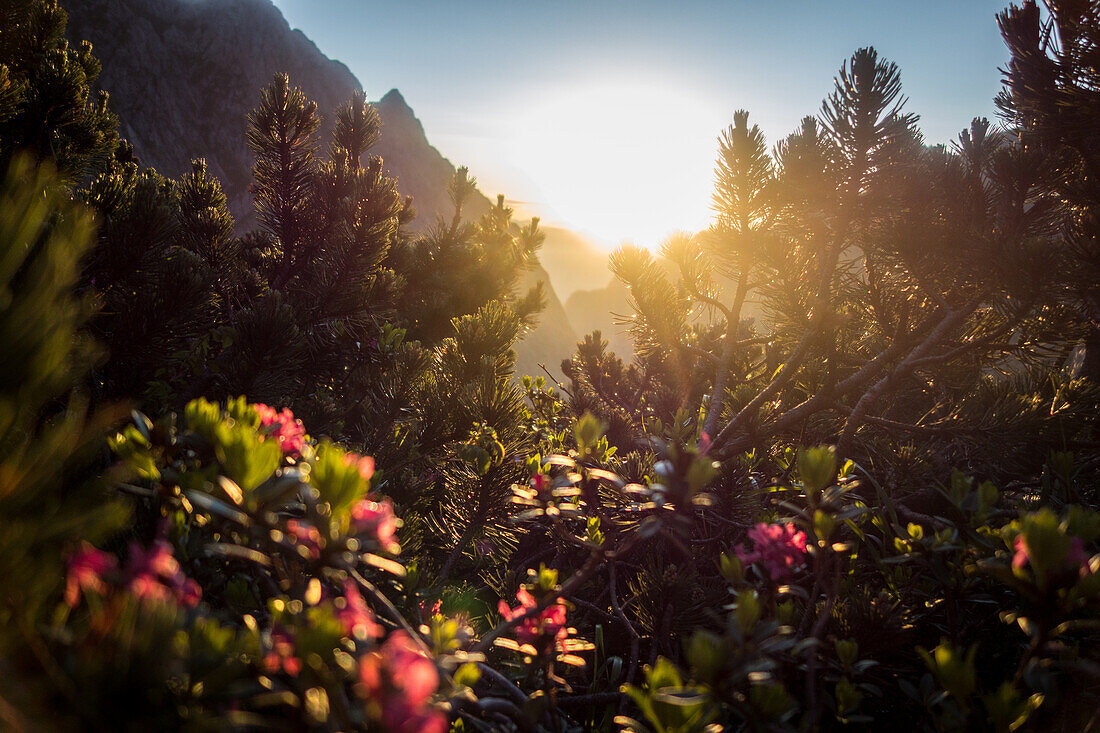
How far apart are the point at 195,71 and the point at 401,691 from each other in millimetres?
36242

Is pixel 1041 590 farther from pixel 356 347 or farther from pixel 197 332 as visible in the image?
pixel 356 347

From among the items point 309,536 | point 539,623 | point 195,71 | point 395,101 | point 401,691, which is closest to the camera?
point 401,691

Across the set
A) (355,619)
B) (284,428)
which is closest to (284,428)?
(284,428)

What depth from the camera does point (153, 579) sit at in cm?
56

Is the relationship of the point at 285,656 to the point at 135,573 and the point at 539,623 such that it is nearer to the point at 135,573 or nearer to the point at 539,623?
the point at 135,573

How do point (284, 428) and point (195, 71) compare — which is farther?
point (195, 71)

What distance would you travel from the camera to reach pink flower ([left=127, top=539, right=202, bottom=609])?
503 mm

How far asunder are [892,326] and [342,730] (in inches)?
96.5

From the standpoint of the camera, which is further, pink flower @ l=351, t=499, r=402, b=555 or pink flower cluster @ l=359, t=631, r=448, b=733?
pink flower @ l=351, t=499, r=402, b=555

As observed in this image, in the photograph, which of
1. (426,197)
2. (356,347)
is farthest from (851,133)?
(426,197)

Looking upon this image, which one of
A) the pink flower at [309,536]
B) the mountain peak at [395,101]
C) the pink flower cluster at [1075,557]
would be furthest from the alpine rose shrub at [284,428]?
the mountain peak at [395,101]

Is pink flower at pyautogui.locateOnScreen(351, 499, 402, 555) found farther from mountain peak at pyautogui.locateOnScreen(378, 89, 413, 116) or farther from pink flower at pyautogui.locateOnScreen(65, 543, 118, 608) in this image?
mountain peak at pyautogui.locateOnScreen(378, 89, 413, 116)

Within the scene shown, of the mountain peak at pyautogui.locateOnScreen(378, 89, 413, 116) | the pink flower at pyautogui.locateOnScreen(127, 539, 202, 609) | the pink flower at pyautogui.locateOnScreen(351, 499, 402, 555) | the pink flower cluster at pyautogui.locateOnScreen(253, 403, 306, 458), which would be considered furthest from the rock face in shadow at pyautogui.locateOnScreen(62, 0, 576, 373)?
the pink flower at pyautogui.locateOnScreen(127, 539, 202, 609)

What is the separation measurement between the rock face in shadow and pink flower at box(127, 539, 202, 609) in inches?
693
